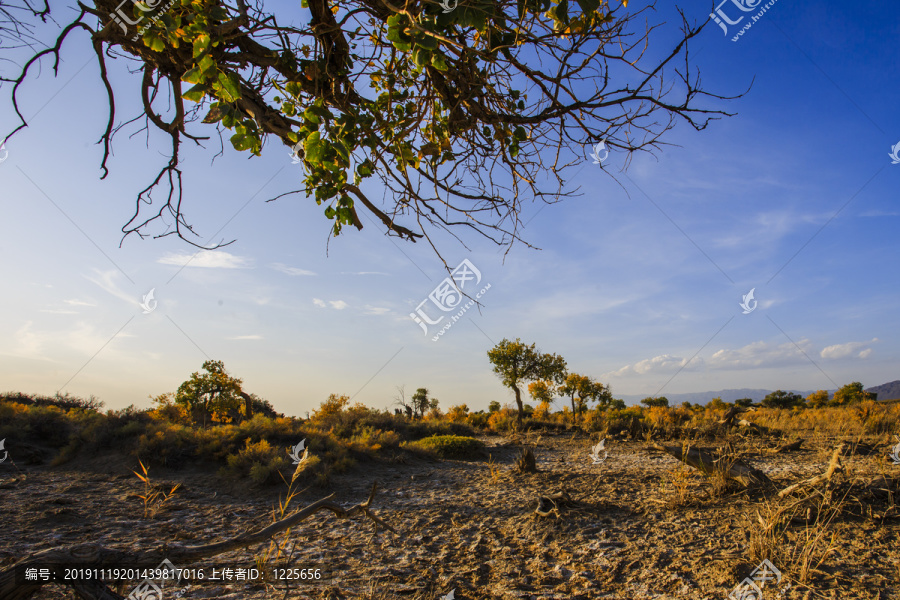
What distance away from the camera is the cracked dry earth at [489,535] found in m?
2.80

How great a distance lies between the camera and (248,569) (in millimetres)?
3086

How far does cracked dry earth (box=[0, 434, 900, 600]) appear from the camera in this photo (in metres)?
2.80

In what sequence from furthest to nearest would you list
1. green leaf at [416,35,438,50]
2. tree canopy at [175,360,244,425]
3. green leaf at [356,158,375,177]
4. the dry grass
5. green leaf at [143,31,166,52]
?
1. tree canopy at [175,360,244,425]
2. the dry grass
3. green leaf at [356,158,375,177]
4. green leaf at [143,31,166,52]
5. green leaf at [416,35,438,50]

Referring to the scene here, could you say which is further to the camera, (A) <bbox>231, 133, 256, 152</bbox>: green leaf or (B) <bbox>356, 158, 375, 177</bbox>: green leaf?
(B) <bbox>356, 158, 375, 177</bbox>: green leaf

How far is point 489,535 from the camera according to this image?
A: 392 centimetres

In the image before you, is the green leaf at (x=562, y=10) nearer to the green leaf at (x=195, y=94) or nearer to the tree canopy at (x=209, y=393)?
the green leaf at (x=195, y=94)

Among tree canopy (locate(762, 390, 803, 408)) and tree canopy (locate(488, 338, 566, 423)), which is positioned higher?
tree canopy (locate(488, 338, 566, 423))

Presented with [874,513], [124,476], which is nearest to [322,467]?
[124,476]

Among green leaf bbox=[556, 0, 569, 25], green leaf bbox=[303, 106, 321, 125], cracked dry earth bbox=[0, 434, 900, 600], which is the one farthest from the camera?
cracked dry earth bbox=[0, 434, 900, 600]

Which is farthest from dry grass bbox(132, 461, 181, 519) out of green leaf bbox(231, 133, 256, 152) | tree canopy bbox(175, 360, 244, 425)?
tree canopy bbox(175, 360, 244, 425)

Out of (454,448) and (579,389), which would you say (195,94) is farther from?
(579,389)

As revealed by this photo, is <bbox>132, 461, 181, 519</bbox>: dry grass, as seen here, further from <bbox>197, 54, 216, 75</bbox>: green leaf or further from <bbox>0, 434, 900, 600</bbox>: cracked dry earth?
<bbox>197, 54, 216, 75</bbox>: green leaf

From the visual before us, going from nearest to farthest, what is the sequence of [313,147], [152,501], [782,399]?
[313,147]
[152,501]
[782,399]

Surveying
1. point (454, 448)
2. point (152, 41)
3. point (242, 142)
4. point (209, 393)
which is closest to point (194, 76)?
point (242, 142)
